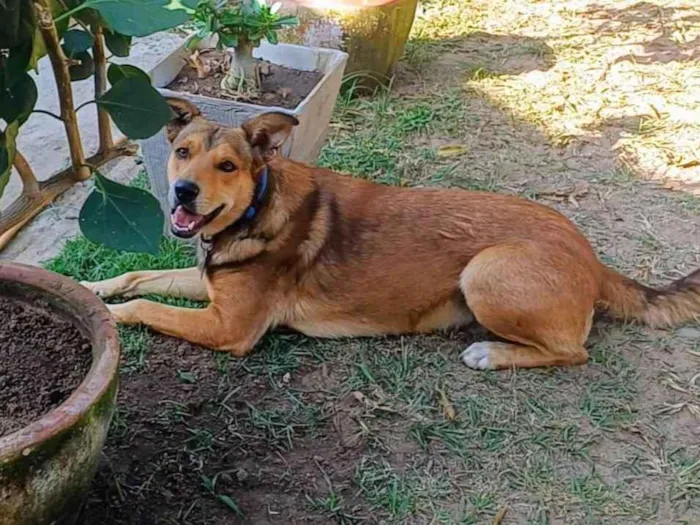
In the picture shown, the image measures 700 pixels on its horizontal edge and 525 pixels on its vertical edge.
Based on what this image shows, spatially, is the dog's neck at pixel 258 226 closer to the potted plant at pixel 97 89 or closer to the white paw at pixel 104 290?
the white paw at pixel 104 290

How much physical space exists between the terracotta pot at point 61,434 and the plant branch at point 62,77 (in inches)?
15.3

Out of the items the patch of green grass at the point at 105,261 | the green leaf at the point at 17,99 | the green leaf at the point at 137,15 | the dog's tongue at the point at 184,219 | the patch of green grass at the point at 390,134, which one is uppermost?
the green leaf at the point at 137,15

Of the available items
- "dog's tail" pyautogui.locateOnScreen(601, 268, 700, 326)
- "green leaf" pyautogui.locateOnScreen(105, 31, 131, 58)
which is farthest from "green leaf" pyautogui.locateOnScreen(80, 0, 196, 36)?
"dog's tail" pyautogui.locateOnScreen(601, 268, 700, 326)

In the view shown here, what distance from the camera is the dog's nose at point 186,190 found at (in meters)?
3.18

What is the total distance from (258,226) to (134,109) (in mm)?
1303

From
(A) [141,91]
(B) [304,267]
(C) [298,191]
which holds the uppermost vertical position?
(A) [141,91]

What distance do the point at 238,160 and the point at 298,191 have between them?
1.07 feet

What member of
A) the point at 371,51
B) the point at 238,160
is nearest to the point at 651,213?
the point at 371,51

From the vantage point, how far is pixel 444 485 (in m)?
3.01

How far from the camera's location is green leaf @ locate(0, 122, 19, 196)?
6.68 ft

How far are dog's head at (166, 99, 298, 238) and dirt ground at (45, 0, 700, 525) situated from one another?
54 centimetres

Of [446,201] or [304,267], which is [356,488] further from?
[446,201]

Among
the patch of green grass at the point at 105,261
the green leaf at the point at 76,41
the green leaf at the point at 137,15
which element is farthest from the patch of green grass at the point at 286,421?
the green leaf at the point at 137,15

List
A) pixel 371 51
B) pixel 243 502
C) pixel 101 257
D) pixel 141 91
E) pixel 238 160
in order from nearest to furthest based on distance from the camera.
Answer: pixel 141 91
pixel 243 502
pixel 238 160
pixel 101 257
pixel 371 51
